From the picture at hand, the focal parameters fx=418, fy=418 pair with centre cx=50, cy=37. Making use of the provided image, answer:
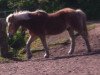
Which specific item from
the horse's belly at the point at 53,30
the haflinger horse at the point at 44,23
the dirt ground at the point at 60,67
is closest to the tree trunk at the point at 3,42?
the haflinger horse at the point at 44,23

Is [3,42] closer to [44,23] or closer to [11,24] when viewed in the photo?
[11,24]

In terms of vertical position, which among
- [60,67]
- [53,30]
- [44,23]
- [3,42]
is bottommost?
[60,67]

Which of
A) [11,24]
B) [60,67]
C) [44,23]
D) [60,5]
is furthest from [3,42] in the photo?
[60,5]

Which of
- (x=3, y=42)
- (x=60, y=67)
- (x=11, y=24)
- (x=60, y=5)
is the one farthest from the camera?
(x=60, y=5)

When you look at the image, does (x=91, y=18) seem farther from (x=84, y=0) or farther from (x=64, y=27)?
(x=64, y=27)

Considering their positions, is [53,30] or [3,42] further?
[3,42]

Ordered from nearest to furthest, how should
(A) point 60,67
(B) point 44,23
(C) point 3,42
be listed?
(A) point 60,67 < (B) point 44,23 < (C) point 3,42

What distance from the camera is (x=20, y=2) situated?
28328 millimetres

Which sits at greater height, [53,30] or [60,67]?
[53,30]

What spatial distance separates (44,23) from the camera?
13195mm

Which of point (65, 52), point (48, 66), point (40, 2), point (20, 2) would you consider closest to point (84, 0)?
point (40, 2)

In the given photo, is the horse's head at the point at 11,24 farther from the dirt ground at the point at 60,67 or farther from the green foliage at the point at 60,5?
the green foliage at the point at 60,5

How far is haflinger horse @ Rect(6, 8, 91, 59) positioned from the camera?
12891 millimetres

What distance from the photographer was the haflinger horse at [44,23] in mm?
12891
